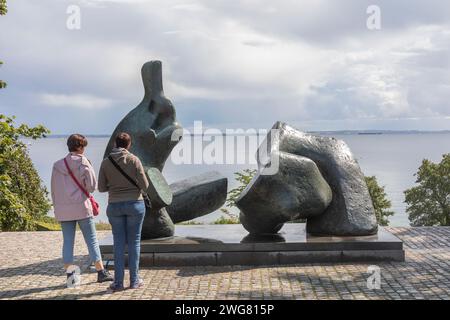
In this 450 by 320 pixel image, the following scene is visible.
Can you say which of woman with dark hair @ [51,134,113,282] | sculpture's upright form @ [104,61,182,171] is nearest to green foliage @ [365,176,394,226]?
sculpture's upright form @ [104,61,182,171]

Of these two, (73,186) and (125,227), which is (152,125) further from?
(125,227)

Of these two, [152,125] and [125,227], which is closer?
[125,227]

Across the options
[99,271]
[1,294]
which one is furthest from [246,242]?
[1,294]

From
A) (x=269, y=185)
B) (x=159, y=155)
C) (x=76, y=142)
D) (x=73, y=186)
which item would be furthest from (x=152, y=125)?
(x=73, y=186)

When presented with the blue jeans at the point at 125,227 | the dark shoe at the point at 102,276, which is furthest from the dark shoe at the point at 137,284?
the dark shoe at the point at 102,276

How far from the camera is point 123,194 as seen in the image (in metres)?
8.60

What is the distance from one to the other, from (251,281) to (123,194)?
229 cm

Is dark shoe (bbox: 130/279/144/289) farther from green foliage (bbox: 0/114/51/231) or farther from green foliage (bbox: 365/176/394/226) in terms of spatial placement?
green foliage (bbox: 365/176/394/226)

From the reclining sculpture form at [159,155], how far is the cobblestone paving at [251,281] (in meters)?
1.02

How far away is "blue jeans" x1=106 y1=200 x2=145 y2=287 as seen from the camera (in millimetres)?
8602

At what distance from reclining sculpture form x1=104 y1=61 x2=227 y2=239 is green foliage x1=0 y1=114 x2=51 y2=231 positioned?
335 cm

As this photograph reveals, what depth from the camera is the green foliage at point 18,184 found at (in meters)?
13.4

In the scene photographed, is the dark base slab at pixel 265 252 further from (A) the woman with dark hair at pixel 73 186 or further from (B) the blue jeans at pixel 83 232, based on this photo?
(A) the woman with dark hair at pixel 73 186

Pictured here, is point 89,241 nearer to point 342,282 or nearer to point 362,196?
point 342,282
